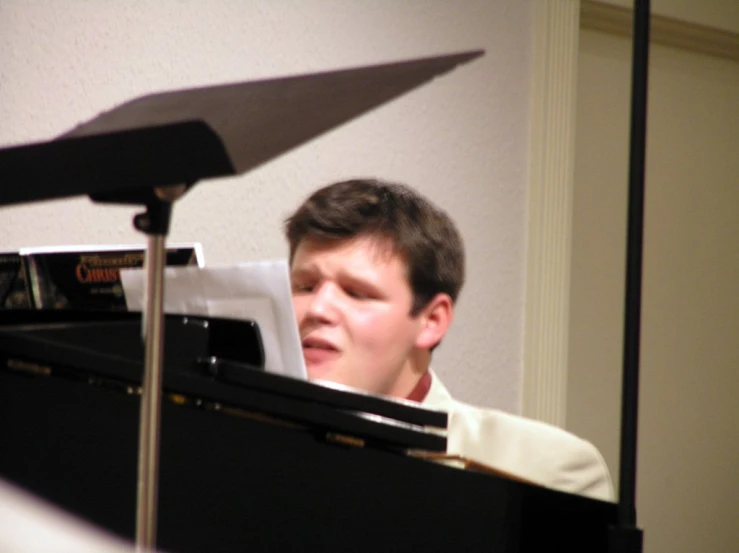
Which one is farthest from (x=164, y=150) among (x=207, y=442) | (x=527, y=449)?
(x=527, y=449)

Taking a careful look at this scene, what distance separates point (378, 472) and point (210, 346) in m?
0.18

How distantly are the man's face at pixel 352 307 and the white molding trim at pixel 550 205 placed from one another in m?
0.82

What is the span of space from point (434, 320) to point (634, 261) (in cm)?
82

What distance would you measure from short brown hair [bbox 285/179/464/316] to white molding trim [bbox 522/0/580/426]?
0.72 metres

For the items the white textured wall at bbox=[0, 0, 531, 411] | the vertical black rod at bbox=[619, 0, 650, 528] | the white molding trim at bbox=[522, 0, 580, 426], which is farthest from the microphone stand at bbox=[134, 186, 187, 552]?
the white molding trim at bbox=[522, 0, 580, 426]

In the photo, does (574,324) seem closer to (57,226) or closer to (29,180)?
(57,226)

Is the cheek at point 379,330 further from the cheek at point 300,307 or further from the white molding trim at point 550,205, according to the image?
the white molding trim at point 550,205

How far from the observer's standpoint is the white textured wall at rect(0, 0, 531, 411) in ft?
5.37

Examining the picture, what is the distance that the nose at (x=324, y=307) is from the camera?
135 centimetres

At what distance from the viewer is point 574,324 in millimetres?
2367

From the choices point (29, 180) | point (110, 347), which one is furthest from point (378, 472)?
point (29, 180)

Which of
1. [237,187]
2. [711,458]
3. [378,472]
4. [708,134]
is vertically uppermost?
[708,134]

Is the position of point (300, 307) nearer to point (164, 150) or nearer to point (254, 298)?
point (254, 298)

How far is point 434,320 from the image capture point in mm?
1489
